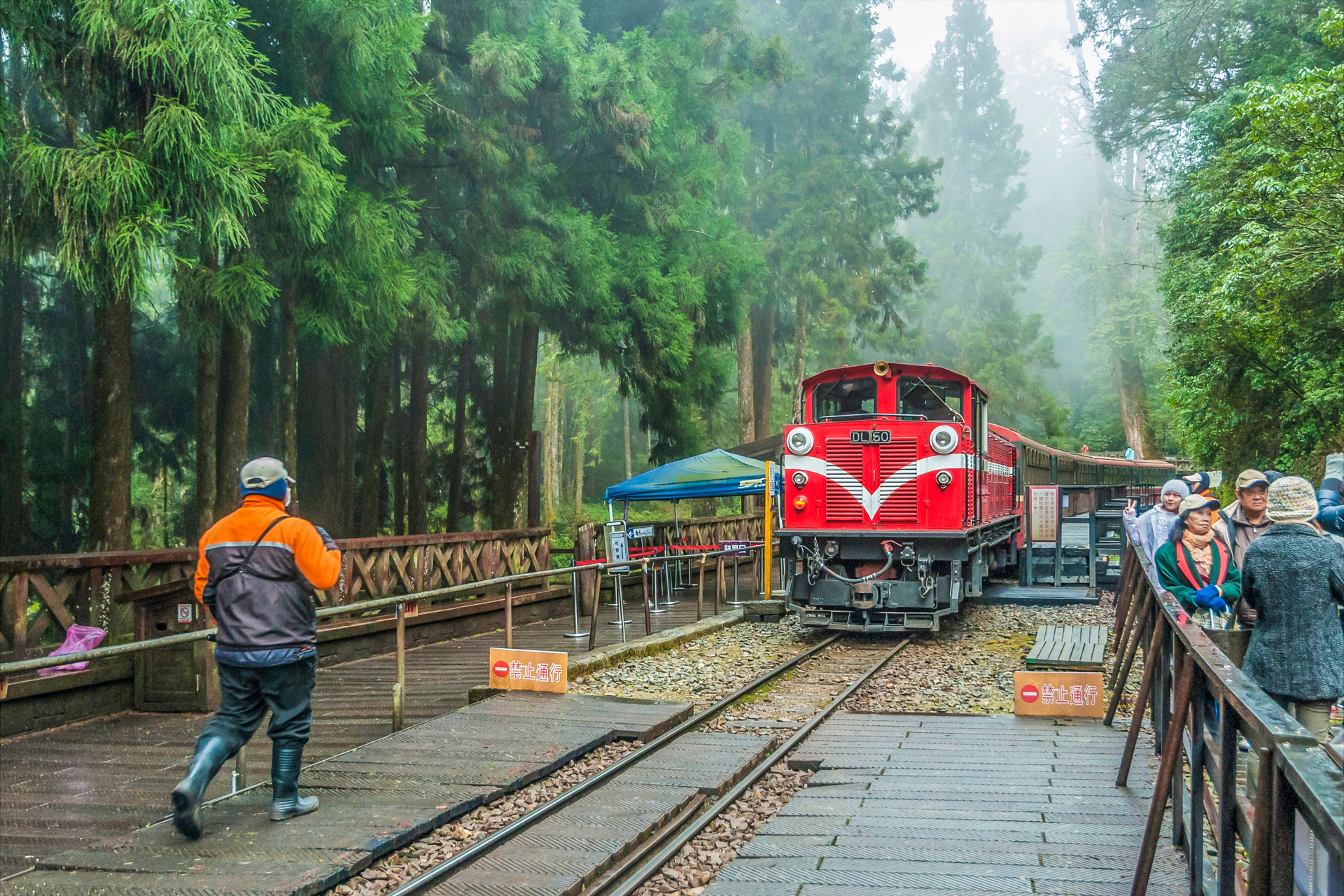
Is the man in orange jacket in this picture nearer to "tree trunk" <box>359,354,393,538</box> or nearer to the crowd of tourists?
the crowd of tourists

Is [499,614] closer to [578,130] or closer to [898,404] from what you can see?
[898,404]

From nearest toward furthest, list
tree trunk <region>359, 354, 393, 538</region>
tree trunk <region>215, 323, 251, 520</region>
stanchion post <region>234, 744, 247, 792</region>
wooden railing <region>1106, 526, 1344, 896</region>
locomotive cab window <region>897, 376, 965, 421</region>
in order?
wooden railing <region>1106, 526, 1344, 896</region>, stanchion post <region>234, 744, 247, 792</region>, tree trunk <region>215, 323, 251, 520</region>, locomotive cab window <region>897, 376, 965, 421</region>, tree trunk <region>359, 354, 393, 538</region>

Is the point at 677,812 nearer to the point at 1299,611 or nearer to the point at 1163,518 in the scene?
the point at 1299,611

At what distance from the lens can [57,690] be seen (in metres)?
7.58

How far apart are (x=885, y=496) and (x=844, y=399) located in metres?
1.54

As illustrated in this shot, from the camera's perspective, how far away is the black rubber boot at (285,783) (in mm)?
4996

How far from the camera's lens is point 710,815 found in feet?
17.8

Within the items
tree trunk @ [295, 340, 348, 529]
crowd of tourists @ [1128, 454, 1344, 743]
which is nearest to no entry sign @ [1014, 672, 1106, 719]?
crowd of tourists @ [1128, 454, 1344, 743]

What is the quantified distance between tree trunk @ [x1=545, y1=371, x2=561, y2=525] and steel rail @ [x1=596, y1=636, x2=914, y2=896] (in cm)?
2635

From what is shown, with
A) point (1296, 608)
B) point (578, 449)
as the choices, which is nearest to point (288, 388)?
point (1296, 608)

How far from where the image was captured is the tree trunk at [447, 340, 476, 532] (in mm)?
20031

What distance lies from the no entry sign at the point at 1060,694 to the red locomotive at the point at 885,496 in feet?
13.4

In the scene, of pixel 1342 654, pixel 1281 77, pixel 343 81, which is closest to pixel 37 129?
Answer: pixel 343 81

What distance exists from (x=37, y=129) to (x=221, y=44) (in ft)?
5.76
